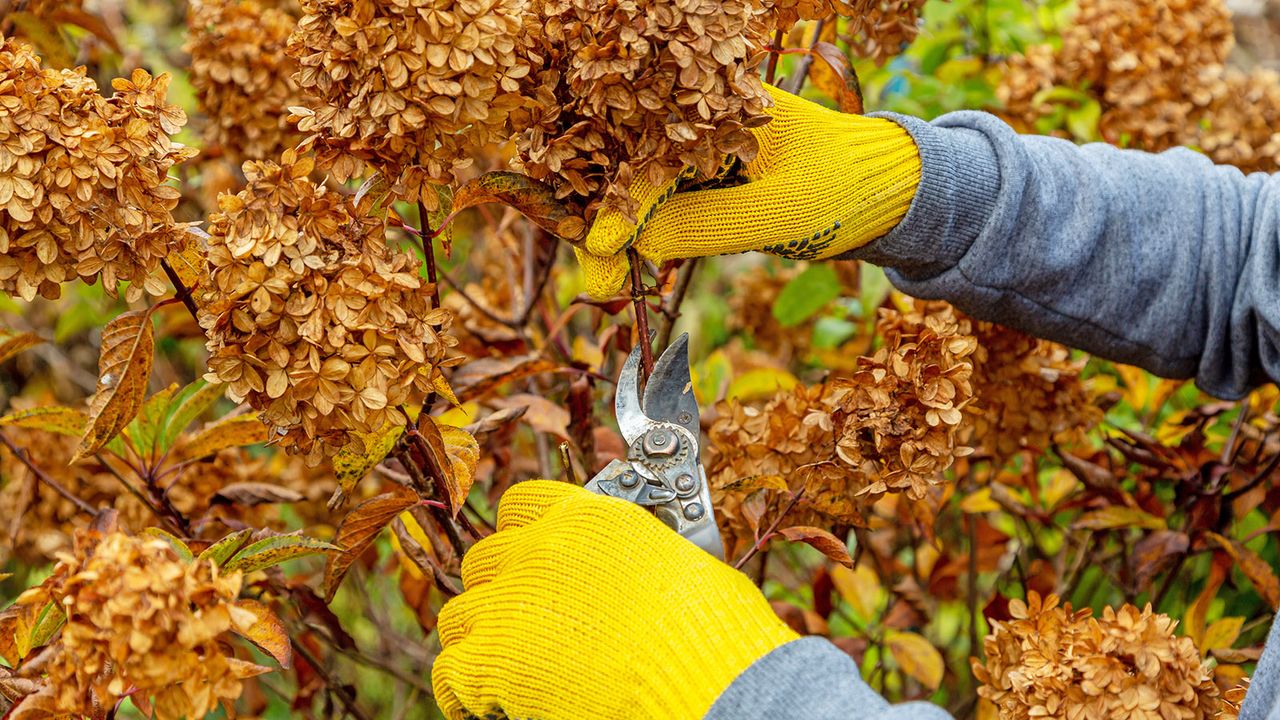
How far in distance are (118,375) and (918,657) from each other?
1421mm

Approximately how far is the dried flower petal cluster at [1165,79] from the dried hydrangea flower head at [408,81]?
4.93ft

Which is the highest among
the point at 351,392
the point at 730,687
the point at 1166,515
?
the point at 351,392

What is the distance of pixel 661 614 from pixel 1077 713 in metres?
0.48

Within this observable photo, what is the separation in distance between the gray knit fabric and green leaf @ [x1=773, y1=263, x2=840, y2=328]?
2.03 feet

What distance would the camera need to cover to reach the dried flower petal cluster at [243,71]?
1817 mm

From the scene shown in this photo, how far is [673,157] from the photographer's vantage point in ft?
4.03

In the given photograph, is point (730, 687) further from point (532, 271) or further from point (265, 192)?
point (532, 271)

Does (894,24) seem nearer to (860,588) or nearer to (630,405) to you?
(630,405)

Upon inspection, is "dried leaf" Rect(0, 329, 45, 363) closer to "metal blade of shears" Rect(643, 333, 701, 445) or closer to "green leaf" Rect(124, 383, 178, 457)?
"green leaf" Rect(124, 383, 178, 457)

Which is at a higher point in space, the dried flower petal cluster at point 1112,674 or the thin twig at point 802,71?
the thin twig at point 802,71

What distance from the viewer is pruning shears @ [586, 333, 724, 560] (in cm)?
127

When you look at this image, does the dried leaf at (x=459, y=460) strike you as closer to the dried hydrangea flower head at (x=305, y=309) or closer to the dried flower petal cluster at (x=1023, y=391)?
the dried hydrangea flower head at (x=305, y=309)

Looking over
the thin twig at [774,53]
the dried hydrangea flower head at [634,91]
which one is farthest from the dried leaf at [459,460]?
the thin twig at [774,53]

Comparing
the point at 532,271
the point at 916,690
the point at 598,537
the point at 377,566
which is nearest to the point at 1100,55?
the point at 532,271
